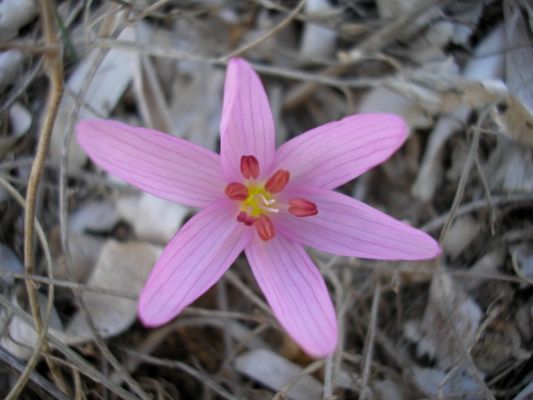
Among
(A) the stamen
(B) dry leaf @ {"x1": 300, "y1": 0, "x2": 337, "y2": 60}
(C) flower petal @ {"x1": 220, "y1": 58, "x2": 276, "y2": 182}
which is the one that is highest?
(B) dry leaf @ {"x1": 300, "y1": 0, "x2": 337, "y2": 60}

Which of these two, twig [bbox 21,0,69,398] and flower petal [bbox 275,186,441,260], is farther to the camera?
flower petal [bbox 275,186,441,260]

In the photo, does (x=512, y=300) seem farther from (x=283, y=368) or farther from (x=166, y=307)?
(x=166, y=307)

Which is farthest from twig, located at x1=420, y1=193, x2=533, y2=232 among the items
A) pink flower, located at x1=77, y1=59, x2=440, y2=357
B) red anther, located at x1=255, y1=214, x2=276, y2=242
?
red anther, located at x1=255, y1=214, x2=276, y2=242

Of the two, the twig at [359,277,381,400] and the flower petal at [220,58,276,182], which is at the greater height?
the flower petal at [220,58,276,182]

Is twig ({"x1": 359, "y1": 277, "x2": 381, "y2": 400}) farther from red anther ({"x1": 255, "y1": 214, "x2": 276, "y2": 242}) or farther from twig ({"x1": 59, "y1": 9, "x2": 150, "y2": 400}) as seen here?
twig ({"x1": 59, "y1": 9, "x2": 150, "y2": 400})

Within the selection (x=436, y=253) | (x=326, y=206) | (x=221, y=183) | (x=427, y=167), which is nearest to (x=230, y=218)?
(x=221, y=183)

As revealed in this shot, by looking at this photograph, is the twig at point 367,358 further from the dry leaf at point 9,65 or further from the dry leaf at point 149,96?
the dry leaf at point 9,65
